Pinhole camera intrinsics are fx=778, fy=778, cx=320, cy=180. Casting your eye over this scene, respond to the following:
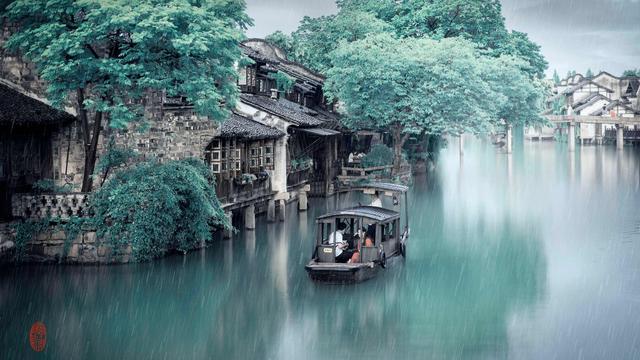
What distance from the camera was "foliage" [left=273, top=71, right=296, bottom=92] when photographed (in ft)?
143

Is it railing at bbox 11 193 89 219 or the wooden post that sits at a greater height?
railing at bbox 11 193 89 219

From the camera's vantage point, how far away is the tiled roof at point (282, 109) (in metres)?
37.1

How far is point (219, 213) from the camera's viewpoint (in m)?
28.0

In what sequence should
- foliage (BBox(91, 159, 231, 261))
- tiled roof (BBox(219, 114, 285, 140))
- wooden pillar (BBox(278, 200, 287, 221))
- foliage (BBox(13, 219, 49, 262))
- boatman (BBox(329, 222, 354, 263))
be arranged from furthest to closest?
wooden pillar (BBox(278, 200, 287, 221))
tiled roof (BBox(219, 114, 285, 140))
foliage (BBox(13, 219, 49, 262))
foliage (BBox(91, 159, 231, 261))
boatman (BBox(329, 222, 354, 263))

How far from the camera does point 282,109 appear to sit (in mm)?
41312

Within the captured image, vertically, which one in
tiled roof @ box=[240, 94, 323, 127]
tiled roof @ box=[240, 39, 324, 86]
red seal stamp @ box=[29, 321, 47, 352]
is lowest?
red seal stamp @ box=[29, 321, 47, 352]

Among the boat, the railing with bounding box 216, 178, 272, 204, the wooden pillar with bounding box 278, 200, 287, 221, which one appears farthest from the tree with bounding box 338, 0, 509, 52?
the boat

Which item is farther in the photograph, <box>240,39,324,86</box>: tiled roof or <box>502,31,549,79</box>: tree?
<box>502,31,549,79</box>: tree

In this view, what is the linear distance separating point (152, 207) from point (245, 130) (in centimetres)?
Answer: 791

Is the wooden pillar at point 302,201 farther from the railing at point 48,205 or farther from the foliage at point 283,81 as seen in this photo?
the railing at point 48,205

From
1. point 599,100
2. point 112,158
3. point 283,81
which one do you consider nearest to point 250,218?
point 112,158

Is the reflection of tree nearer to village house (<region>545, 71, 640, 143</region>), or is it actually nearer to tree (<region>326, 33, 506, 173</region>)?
tree (<region>326, 33, 506, 173</region>)

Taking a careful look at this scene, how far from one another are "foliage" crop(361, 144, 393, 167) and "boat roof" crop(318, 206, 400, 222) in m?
24.1

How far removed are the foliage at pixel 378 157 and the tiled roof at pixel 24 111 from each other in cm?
2530
